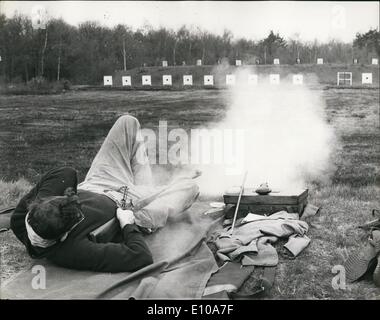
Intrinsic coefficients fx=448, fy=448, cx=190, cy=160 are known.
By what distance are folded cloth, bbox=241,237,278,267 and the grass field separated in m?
0.30

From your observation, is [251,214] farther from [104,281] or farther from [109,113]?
[109,113]

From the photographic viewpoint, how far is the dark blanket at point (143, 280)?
98.8 inches

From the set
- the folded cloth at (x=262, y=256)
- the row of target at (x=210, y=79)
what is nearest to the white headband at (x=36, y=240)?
the folded cloth at (x=262, y=256)

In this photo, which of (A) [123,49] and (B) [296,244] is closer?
(B) [296,244]

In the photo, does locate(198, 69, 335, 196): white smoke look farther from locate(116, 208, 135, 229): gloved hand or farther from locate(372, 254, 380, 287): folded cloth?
locate(372, 254, 380, 287): folded cloth

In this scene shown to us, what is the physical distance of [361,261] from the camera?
2877 millimetres

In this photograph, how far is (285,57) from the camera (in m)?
6.18

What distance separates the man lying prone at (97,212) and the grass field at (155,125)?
65cm

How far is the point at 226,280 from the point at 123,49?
12.3 feet

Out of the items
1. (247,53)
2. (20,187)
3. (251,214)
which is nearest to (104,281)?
(251,214)

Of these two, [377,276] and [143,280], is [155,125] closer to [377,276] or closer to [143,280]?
[143,280]

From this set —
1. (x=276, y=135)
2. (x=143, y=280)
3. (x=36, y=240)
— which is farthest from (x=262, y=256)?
(x=276, y=135)

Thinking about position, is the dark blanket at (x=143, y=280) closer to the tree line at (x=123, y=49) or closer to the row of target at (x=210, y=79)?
the tree line at (x=123, y=49)

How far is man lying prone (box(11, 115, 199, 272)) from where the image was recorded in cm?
257
